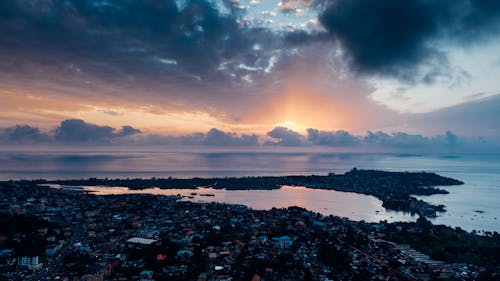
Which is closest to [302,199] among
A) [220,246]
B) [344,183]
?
[344,183]

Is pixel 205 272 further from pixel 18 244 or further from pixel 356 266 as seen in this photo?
pixel 18 244

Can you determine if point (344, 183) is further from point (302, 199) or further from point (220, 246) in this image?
point (220, 246)

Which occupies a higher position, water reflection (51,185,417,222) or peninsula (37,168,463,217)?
peninsula (37,168,463,217)

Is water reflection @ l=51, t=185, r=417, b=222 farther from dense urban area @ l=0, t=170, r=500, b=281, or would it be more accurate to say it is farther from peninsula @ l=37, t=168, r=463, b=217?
dense urban area @ l=0, t=170, r=500, b=281

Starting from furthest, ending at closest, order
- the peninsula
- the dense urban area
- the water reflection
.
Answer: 1. the peninsula
2. the water reflection
3. the dense urban area

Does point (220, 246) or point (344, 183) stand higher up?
point (344, 183)

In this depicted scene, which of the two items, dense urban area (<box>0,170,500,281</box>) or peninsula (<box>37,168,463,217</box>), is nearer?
dense urban area (<box>0,170,500,281</box>)

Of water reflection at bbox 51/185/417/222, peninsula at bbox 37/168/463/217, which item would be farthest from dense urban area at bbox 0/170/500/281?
peninsula at bbox 37/168/463/217

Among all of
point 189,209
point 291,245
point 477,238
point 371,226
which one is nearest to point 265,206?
point 189,209

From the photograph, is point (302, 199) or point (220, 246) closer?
point (220, 246)
